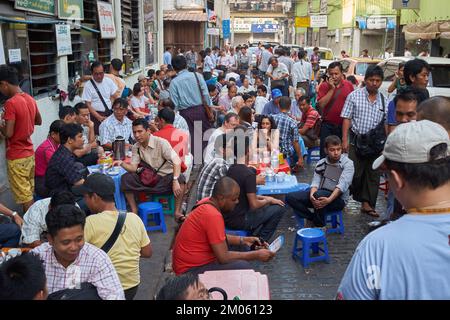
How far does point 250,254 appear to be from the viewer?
4266 millimetres

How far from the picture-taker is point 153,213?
20.8ft

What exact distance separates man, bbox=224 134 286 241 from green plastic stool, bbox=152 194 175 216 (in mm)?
1431

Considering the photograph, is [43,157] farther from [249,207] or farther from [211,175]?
[249,207]

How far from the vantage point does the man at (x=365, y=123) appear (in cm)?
632

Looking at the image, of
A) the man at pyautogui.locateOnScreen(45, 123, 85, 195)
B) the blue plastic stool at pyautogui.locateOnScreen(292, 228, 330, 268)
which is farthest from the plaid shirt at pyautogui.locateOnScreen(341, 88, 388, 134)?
the man at pyautogui.locateOnScreen(45, 123, 85, 195)

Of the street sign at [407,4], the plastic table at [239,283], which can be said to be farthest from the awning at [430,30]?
the plastic table at [239,283]

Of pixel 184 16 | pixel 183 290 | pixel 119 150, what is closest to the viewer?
A: pixel 183 290

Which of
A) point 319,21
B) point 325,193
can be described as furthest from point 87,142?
point 319,21

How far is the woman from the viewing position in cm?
707

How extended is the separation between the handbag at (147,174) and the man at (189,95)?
207cm

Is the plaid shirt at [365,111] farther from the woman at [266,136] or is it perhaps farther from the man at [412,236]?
the man at [412,236]

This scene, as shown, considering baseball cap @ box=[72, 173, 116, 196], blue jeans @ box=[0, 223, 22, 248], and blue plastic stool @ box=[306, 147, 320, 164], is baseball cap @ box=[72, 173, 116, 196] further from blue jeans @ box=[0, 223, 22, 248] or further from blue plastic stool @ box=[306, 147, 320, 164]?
blue plastic stool @ box=[306, 147, 320, 164]

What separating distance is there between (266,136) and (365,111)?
1581 mm

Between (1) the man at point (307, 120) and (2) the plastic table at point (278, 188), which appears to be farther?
(1) the man at point (307, 120)
